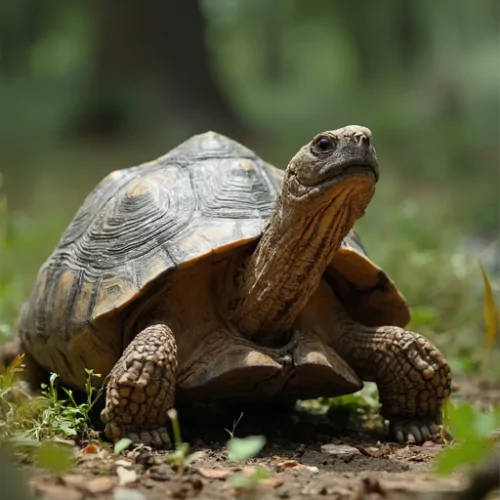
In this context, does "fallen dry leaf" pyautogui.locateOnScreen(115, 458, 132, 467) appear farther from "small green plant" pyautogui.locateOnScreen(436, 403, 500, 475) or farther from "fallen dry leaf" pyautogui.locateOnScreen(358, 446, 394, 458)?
"small green plant" pyautogui.locateOnScreen(436, 403, 500, 475)

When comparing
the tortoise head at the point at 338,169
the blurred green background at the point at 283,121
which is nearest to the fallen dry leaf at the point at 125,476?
the tortoise head at the point at 338,169

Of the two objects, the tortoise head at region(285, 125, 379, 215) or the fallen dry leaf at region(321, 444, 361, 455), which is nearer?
the tortoise head at region(285, 125, 379, 215)

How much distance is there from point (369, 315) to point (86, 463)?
76.1 inches

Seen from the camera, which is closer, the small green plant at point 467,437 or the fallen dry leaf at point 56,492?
the small green plant at point 467,437

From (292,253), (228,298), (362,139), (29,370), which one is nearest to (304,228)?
(292,253)

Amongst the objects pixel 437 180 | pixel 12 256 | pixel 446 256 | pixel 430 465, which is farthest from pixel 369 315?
pixel 437 180

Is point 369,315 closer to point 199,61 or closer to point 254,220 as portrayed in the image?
point 254,220

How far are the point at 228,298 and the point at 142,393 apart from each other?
0.72 m

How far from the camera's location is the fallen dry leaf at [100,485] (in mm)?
2672

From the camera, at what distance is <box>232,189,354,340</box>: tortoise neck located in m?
3.68

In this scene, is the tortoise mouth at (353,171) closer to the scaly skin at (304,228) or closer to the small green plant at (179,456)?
the scaly skin at (304,228)

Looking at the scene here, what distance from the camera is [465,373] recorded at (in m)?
5.77

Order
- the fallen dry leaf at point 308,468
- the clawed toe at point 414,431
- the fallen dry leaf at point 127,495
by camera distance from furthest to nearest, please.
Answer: the clawed toe at point 414,431 → the fallen dry leaf at point 308,468 → the fallen dry leaf at point 127,495

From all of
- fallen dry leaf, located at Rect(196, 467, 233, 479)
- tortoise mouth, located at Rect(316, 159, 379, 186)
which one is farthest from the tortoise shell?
fallen dry leaf, located at Rect(196, 467, 233, 479)
